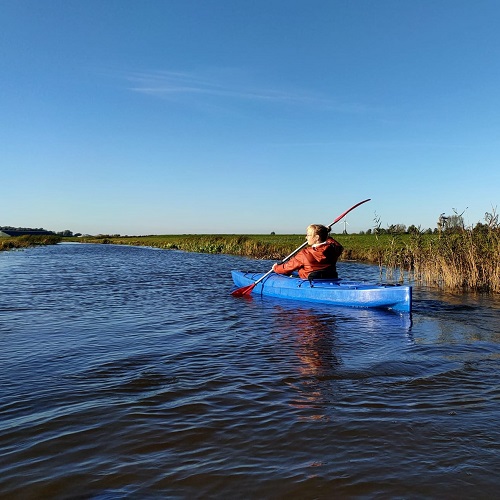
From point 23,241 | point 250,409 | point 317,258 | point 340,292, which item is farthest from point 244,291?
point 23,241

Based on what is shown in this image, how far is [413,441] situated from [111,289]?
44.8ft

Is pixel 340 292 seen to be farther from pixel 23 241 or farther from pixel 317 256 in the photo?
pixel 23 241

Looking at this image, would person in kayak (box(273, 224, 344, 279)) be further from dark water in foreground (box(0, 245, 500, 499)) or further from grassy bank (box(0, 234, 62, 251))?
grassy bank (box(0, 234, 62, 251))

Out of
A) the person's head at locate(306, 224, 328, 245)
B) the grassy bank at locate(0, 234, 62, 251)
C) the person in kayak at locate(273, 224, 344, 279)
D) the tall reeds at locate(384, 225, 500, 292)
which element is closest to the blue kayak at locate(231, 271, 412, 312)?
the person in kayak at locate(273, 224, 344, 279)

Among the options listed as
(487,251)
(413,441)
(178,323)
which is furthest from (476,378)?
(487,251)

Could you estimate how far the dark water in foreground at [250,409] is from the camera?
3.29m

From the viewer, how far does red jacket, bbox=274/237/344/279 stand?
1102 cm

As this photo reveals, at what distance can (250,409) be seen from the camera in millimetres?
4621

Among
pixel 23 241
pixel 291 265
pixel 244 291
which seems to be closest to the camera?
pixel 291 265

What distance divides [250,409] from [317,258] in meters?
6.97

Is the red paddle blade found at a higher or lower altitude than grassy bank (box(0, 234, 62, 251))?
lower

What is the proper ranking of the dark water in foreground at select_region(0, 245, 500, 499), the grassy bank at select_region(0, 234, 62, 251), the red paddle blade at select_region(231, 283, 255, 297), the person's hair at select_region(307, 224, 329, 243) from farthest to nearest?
the grassy bank at select_region(0, 234, 62, 251)
the red paddle blade at select_region(231, 283, 255, 297)
the person's hair at select_region(307, 224, 329, 243)
the dark water in foreground at select_region(0, 245, 500, 499)

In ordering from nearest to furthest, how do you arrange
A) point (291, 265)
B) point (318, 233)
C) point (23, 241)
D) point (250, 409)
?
1. point (250, 409)
2. point (318, 233)
3. point (291, 265)
4. point (23, 241)

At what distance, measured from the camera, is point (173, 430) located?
4117 mm
